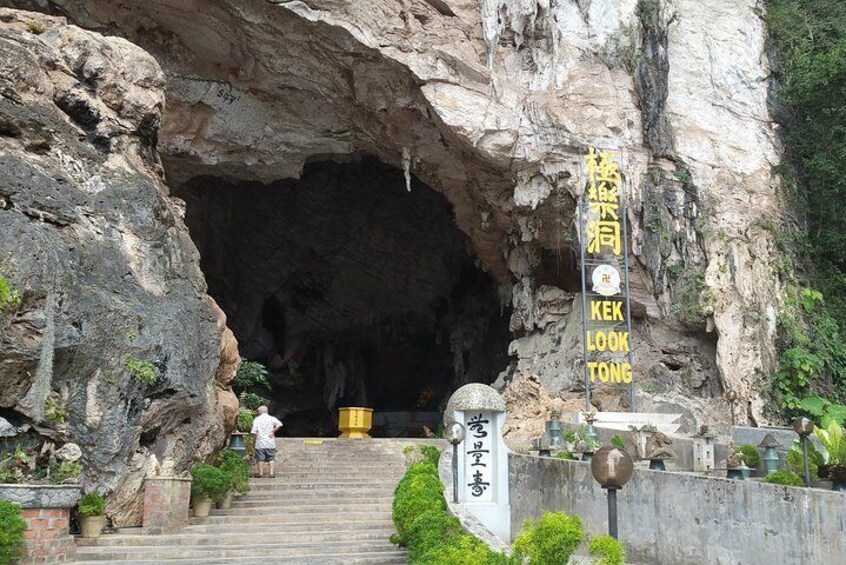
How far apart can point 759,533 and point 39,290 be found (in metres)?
7.06

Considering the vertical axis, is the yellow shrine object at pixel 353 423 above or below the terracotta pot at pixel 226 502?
above

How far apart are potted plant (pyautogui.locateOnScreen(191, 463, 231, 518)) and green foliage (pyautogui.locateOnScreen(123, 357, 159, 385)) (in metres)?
1.22

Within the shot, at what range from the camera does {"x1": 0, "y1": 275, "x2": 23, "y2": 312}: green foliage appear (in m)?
6.98

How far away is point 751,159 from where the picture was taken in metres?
17.1

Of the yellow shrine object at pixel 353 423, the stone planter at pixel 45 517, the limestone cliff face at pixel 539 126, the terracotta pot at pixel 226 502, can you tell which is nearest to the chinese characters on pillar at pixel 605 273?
the limestone cliff face at pixel 539 126

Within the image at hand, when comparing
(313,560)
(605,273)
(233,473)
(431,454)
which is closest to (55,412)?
(233,473)

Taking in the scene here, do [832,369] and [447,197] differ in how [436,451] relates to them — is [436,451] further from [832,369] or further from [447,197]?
[832,369]

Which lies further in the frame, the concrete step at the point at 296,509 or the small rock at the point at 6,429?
the concrete step at the point at 296,509

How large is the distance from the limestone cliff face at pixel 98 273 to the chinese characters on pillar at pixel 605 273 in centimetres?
790

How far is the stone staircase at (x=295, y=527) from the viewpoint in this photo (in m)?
7.32

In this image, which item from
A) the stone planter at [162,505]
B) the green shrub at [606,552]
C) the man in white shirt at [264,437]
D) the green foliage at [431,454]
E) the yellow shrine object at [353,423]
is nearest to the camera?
the green shrub at [606,552]

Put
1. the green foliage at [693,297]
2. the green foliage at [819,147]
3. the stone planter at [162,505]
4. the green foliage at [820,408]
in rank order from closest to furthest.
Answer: the stone planter at [162,505]
the green foliage at [820,408]
the green foliage at [693,297]
the green foliage at [819,147]

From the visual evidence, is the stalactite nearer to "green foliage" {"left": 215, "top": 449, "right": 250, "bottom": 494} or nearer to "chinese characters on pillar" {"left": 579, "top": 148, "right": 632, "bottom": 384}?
"green foliage" {"left": 215, "top": 449, "right": 250, "bottom": 494}

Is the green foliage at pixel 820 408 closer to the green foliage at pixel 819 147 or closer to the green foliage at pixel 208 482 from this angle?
the green foliage at pixel 819 147
